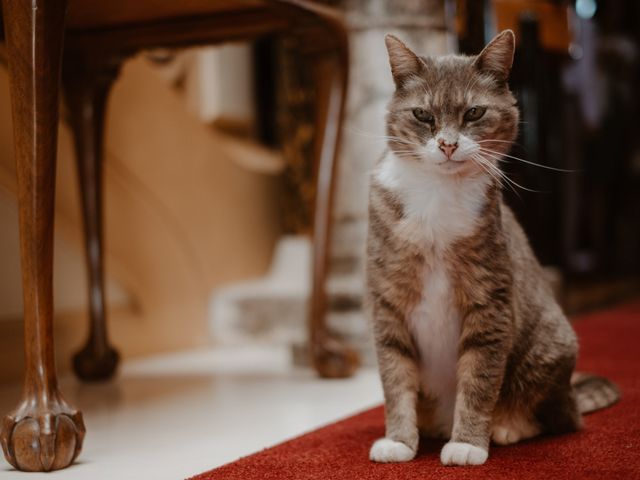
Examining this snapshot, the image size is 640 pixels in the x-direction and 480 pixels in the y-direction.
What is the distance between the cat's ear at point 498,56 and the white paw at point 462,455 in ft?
1.65

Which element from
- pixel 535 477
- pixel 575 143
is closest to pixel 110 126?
pixel 535 477

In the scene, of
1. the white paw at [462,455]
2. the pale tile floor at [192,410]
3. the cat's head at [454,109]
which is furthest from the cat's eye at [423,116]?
the pale tile floor at [192,410]

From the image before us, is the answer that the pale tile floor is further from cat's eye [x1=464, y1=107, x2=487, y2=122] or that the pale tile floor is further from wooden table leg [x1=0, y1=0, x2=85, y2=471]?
cat's eye [x1=464, y1=107, x2=487, y2=122]

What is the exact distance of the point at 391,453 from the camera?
3.49 ft

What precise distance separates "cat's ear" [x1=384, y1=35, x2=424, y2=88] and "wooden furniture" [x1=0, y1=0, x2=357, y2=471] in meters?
0.39

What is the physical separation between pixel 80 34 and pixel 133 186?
25.5 inches

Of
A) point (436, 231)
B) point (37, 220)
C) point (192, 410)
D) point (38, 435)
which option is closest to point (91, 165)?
point (192, 410)

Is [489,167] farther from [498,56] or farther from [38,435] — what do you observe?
[38,435]

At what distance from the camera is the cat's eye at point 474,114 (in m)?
1.09

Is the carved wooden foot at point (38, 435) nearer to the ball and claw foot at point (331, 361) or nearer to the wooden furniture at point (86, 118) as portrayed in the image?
the wooden furniture at point (86, 118)

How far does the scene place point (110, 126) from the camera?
221cm

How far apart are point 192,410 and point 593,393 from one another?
2.35 feet

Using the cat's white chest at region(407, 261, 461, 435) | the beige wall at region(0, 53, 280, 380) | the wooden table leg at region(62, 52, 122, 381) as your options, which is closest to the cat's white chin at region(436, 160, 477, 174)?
the cat's white chest at region(407, 261, 461, 435)

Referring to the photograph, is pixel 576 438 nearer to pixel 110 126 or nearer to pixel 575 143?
pixel 110 126
